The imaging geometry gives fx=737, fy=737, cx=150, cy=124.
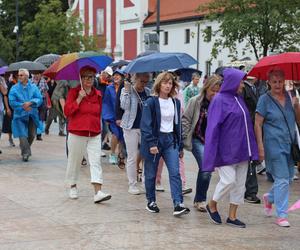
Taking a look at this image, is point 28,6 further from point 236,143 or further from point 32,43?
point 236,143

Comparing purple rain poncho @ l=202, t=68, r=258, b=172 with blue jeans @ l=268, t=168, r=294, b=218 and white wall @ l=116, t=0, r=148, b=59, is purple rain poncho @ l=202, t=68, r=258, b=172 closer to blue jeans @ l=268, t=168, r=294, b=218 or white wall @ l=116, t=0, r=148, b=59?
blue jeans @ l=268, t=168, r=294, b=218

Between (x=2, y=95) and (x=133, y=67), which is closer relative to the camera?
(x=133, y=67)

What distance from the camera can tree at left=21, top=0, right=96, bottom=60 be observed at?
172 ft

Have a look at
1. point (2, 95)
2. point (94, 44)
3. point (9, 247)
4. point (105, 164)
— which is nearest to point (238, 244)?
point (9, 247)

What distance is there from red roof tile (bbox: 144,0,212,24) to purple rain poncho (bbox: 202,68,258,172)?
55608 mm

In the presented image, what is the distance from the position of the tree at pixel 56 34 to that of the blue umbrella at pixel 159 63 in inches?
1685

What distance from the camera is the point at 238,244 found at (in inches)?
287

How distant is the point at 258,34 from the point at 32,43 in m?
25.9

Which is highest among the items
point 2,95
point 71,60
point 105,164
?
point 71,60

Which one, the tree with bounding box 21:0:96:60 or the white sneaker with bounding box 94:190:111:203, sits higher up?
the tree with bounding box 21:0:96:60

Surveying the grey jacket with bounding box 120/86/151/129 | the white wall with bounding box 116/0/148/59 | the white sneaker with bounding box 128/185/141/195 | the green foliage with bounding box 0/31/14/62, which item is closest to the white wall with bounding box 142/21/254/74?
the white wall with bounding box 116/0/148/59

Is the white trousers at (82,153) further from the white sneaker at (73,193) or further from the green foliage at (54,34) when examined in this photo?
the green foliage at (54,34)

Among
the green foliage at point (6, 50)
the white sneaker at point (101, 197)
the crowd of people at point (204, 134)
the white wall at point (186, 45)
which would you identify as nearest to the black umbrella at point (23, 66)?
the crowd of people at point (204, 134)

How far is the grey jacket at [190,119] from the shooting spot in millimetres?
9086
